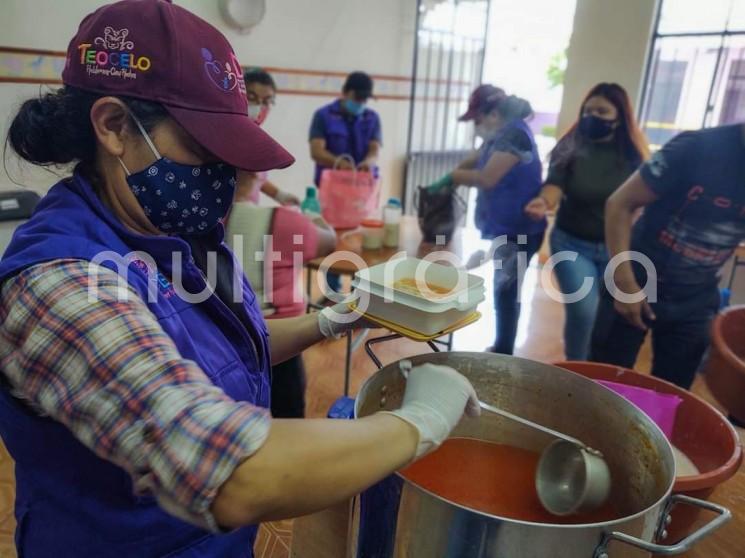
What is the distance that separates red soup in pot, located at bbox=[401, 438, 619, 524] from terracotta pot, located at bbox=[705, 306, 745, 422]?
0.74 meters

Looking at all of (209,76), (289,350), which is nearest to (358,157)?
(289,350)

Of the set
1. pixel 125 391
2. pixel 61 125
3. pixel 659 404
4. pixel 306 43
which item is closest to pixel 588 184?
pixel 659 404

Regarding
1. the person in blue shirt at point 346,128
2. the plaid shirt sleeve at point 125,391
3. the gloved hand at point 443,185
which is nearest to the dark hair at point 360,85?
the person in blue shirt at point 346,128

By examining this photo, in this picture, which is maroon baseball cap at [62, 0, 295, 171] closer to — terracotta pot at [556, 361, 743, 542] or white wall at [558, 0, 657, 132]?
terracotta pot at [556, 361, 743, 542]

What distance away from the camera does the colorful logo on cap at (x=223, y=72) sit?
Result: 0.72 m

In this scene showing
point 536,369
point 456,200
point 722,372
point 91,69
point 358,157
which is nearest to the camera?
point 91,69

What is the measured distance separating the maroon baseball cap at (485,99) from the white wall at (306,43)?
5.56 feet

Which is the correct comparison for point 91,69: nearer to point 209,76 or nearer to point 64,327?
point 209,76

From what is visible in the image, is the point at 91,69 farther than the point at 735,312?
No

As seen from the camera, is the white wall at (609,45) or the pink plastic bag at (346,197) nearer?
the pink plastic bag at (346,197)

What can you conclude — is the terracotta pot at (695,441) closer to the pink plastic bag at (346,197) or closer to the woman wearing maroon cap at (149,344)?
the woman wearing maroon cap at (149,344)

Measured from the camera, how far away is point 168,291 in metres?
0.73

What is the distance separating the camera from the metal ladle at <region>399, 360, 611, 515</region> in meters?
0.84

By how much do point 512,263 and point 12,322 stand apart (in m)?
2.19
